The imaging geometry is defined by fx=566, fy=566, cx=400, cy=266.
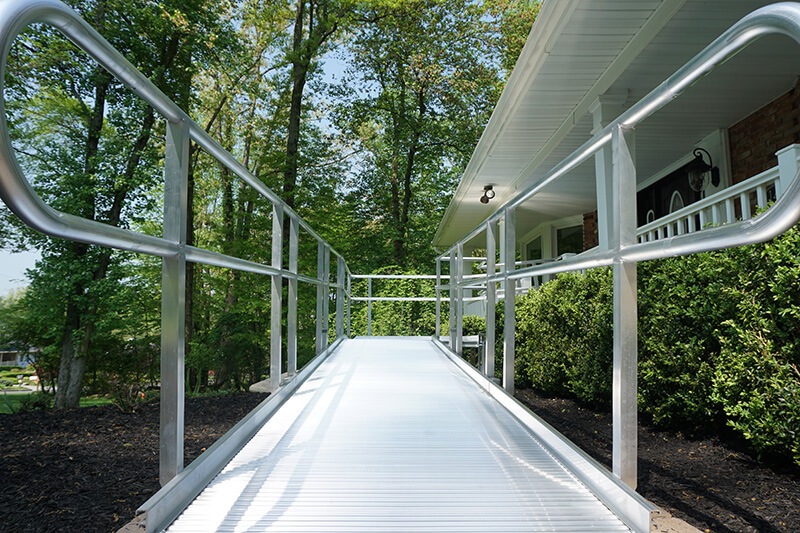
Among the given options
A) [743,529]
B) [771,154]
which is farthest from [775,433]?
[771,154]

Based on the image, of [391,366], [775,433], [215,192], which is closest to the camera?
[775,433]

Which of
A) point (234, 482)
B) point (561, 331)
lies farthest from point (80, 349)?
point (234, 482)

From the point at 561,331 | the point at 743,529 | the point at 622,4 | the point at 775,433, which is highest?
the point at 622,4

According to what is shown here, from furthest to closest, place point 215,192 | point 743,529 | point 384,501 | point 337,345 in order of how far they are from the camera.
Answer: point 215,192, point 337,345, point 743,529, point 384,501

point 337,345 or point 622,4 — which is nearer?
point 622,4

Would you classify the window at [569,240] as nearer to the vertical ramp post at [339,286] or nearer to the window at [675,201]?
the window at [675,201]

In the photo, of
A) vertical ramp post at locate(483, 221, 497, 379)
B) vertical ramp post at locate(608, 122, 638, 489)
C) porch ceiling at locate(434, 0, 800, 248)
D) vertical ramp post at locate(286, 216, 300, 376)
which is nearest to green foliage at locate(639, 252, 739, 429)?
vertical ramp post at locate(483, 221, 497, 379)

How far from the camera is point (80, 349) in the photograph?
9625 millimetres

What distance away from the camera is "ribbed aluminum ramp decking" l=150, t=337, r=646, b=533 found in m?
1.56

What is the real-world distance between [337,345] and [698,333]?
420 centimetres

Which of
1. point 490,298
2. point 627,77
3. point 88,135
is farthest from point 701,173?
point 88,135

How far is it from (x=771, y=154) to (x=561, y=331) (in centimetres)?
250

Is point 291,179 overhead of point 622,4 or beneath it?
overhead

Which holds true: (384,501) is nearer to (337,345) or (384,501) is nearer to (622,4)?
(622,4)
